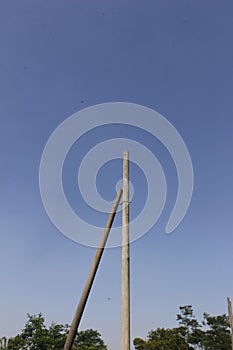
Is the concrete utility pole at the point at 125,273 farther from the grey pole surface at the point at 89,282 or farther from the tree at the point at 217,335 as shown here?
the tree at the point at 217,335

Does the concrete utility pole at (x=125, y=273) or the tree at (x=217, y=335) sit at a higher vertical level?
the tree at (x=217, y=335)

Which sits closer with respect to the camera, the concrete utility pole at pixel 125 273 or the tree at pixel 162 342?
the concrete utility pole at pixel 125 273

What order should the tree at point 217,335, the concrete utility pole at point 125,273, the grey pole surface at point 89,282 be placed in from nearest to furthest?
the concrete utility pole at point 125,273, the grey pole surface at point 89,282, the tree at point 217,335

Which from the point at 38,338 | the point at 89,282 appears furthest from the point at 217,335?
the point at 89,282

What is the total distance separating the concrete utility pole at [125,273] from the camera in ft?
23.4

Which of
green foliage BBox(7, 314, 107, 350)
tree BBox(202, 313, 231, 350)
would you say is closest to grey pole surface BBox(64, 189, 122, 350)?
green foliage BBox(7, 314, 107, 350)

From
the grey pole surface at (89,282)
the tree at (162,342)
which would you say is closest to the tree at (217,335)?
the tree at (162,342)

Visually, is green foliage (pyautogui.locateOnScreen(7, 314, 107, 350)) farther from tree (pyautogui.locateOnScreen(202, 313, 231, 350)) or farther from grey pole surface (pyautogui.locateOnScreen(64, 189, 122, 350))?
grey pole surface (pyautogui.locateOnScreen(64, 189, 122, 350))

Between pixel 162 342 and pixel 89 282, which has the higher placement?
pixel 162 342

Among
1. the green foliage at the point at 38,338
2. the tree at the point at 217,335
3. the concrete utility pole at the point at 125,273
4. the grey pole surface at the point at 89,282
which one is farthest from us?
the tree at the point at 217,335

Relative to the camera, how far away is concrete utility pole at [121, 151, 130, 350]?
7.13m

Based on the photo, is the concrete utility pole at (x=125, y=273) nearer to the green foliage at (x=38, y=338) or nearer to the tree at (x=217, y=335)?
the green foliage at (x=38, y=338)

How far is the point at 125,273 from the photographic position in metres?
7.77

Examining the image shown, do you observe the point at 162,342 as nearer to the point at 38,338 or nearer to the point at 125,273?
the point at 38,338
